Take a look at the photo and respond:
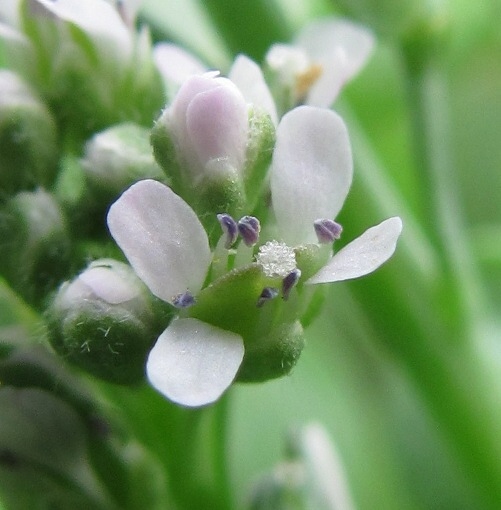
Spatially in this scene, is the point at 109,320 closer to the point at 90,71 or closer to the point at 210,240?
the point at 210,240

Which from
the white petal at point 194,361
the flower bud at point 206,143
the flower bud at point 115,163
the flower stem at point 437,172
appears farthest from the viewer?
the flower stem at point 437,172

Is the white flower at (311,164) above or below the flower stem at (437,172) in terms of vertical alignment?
above

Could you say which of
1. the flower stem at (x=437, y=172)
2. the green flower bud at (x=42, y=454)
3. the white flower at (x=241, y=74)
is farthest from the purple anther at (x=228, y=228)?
the flower stem at (x=437, y=172)

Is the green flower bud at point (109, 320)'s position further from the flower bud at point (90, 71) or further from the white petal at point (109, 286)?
the flower bud at point (90, 71)

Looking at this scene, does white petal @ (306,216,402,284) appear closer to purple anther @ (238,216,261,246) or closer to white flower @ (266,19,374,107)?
purple anther @ (238,216,261,246)

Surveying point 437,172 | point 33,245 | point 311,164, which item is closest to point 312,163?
point 311,164

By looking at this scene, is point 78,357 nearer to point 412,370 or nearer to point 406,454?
point 412,370
